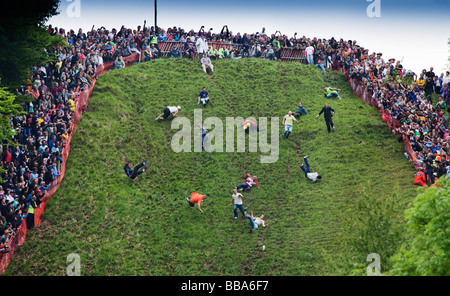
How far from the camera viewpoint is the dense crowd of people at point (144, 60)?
111 ft

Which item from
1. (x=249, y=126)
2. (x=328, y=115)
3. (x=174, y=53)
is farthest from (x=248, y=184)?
(x=174, y=53)

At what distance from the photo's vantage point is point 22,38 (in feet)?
126

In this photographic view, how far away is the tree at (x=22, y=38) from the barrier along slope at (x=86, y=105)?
448 cm

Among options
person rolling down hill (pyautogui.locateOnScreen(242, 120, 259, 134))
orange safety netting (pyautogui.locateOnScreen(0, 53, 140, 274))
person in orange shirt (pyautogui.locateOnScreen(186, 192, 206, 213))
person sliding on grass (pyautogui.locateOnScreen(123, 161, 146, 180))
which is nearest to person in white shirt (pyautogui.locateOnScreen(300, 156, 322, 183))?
person rolling down hill (pyautogui.locateOnScreen(242, 120, 259, 134))

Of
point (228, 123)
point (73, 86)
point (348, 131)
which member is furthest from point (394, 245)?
point (73, 86)

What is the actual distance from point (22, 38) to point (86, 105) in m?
7.52

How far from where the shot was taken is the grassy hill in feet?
107

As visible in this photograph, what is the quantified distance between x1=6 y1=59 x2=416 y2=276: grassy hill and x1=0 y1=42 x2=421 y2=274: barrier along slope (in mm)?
471

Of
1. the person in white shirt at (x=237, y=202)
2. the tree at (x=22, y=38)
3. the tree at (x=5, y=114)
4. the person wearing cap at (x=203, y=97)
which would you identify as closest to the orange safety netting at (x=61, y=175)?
the tree at (x=5, y=114)

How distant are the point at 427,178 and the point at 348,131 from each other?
8.54 meters

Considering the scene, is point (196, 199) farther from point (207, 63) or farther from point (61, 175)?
point (207, 63)

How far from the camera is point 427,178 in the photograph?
119ft

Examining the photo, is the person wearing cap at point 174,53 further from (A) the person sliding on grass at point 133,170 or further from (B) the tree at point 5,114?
(B) the tree at point 5,114
